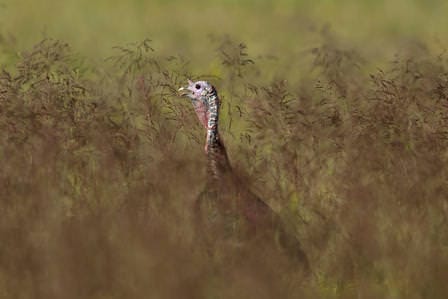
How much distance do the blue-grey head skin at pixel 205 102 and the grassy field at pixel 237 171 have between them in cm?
8

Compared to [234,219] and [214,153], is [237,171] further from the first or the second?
[234,219]

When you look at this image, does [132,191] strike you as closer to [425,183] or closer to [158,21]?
[425,183]

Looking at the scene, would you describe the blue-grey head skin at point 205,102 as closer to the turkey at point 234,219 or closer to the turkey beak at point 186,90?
the turkey beak at point 186,90

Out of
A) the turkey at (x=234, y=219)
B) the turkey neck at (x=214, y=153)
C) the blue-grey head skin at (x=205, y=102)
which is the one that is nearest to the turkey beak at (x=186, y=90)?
the blue-grey head skin at (x=205, y=102)

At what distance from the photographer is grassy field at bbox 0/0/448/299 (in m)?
6.91

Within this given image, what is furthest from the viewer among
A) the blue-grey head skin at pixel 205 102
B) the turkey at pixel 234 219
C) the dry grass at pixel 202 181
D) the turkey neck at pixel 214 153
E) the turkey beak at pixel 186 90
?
the turkey beak at pixel 186 90

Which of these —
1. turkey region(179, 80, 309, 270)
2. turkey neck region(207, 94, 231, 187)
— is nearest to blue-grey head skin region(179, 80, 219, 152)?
turkey neck region(207, 94, 231, 187)

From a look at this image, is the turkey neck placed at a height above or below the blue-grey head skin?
below

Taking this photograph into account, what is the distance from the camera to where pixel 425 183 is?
25.0 ft

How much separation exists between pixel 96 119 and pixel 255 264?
161 centimetres

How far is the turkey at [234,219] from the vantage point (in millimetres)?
7121

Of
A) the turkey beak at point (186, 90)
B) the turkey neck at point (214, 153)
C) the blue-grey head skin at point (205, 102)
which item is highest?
the turkey beak at point (186, 90)

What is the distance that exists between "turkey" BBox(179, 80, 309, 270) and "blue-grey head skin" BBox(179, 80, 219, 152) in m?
0.44

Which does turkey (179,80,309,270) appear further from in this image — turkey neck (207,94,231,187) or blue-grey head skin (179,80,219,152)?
blue-grey head skin (179,80,219,152)
